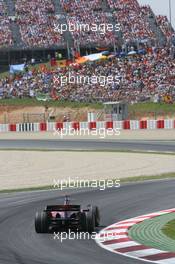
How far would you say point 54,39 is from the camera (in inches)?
2539

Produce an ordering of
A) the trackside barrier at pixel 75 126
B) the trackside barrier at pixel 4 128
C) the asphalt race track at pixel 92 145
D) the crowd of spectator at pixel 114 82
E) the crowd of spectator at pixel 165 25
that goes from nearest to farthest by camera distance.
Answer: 1. the asphalt race track at pixel 92 145
2. the trackside barrier at pixel 75 126
3. the trackside barrier at pixel 4 128
4. the crowd of spectator at pixel 114 82
5. the crowd of spectator at pixel 165 25

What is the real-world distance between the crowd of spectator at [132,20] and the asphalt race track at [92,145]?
74.6ft

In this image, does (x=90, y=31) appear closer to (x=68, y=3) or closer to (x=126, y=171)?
(x=68, y=3)

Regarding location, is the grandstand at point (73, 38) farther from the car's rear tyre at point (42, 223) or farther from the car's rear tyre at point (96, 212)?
the car's rear tyre at point (42, 223)

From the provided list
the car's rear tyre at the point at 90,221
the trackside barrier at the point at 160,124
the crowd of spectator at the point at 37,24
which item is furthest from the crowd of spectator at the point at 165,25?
the car's rear tyre at the point at 90,221

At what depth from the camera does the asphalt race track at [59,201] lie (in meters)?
10.7

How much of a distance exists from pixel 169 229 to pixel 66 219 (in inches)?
73.9

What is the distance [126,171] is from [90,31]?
40603 millimetres

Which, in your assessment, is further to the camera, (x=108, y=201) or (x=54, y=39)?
(x=54, y=39)

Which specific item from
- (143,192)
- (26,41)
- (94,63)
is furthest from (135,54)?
(143,192)

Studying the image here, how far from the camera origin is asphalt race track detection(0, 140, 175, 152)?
1374 inches

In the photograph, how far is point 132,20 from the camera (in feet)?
212

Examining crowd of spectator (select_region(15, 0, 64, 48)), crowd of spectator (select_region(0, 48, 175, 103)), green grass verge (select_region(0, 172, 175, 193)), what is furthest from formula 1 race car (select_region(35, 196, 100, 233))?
crowd of spectator (select_region(15, 0, 64, 48))

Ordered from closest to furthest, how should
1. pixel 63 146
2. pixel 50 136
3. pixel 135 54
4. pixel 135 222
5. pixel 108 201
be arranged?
pixel 135 222 → pixel 108 201 → pixel 63 146 → pixel 50 136 → pixel 135 54
